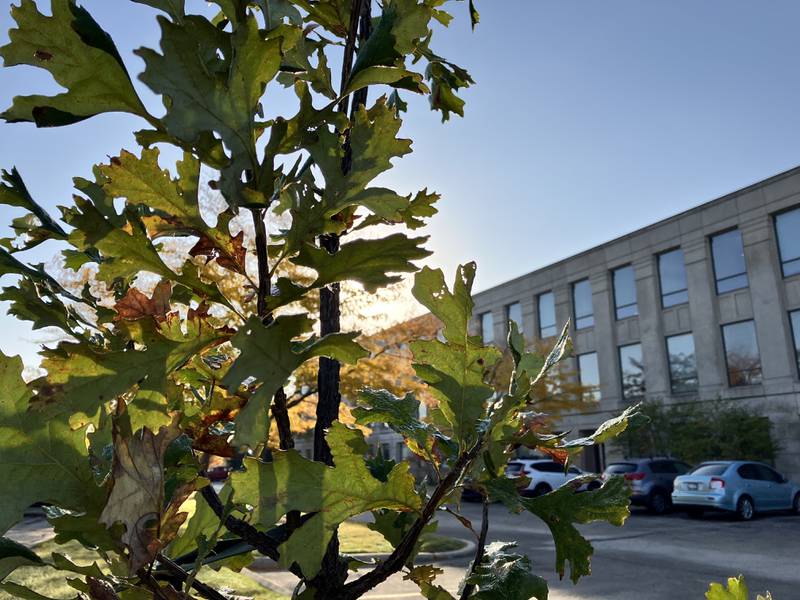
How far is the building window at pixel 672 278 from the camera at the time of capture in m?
29.4

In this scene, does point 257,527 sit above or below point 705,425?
below

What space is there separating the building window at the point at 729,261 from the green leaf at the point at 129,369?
29363 mm

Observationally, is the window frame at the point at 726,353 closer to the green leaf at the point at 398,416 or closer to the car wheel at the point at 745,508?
the car wheel at the point at 745,508

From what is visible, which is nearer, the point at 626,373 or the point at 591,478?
the point at 591,478

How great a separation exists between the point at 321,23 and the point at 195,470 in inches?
36.4

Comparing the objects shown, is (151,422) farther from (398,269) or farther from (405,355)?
(405,355)

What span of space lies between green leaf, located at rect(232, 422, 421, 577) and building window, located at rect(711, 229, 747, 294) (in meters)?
29.2

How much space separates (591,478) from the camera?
110 centimetres

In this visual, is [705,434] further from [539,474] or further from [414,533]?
[414,533]

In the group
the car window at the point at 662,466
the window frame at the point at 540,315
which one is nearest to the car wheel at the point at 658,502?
the car window at the point at 662,466

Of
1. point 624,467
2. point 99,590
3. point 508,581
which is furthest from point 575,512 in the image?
point 624,467

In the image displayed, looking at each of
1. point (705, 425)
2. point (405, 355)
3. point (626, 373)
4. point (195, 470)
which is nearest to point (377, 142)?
point (195, 470)

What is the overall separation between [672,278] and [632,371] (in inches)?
182

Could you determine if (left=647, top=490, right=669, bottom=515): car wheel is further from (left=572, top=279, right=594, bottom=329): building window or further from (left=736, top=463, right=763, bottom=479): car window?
(left=572, top=279, right=594, bottom=329): building window
